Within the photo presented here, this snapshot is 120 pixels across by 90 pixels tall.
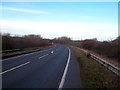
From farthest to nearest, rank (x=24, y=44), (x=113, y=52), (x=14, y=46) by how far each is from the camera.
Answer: (x=24, y=44) → (x=14, y=46) → (x=113, y=52)

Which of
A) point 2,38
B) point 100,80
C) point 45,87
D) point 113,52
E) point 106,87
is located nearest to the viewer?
point 45,87

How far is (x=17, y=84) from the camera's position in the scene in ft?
34.8

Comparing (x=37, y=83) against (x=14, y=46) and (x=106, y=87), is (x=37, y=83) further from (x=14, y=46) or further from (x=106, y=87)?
(x=14, y=46)

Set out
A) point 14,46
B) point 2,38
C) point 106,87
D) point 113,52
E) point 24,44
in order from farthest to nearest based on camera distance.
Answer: point 24,44 < point 14,46 < point 2,38 < point 113,52 < point 106,87

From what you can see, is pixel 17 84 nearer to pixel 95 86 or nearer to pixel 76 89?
pixel 76 89

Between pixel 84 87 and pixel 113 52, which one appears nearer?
pixel 84 87

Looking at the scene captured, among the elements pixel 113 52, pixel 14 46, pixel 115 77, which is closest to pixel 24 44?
pixel 14 46

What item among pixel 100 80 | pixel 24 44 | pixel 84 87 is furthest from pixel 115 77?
pixel 24 44

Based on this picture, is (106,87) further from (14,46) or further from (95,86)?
(14,46)

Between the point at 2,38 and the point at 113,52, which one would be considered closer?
the point at 113,52

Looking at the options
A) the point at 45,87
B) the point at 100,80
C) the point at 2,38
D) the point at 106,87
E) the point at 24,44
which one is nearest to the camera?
the point at 45,87

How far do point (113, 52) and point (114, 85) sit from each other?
82.1ft

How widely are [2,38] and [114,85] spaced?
34.2 m

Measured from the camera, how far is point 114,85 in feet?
38.1
